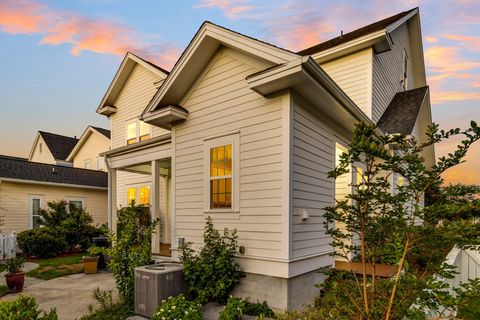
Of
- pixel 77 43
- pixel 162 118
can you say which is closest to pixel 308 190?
pixel 162 118

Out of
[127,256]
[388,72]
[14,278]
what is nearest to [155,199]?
[127,256]

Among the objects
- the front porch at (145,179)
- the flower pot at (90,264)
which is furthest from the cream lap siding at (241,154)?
the flower pot at (90,264)

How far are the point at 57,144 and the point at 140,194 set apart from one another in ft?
52.4

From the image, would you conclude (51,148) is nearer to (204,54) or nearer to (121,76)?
(121,76)

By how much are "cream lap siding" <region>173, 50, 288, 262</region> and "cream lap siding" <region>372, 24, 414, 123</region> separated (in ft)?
19.0

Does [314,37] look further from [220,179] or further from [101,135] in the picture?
[101,135]

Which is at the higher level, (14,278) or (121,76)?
(121,76)

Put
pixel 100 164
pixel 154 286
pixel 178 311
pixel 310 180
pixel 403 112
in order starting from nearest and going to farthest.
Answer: pixel 178 311 → pixel 154 286 → pixel 310 180 → pixel 403 112 → pixel 100 164

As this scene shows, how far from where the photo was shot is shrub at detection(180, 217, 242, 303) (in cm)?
552

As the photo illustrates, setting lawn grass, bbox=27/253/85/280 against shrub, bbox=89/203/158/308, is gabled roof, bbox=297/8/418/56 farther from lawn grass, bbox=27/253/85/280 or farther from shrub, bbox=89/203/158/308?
lawn grass, bbox=27/253/85/280

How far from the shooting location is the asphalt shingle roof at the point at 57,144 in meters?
24.4

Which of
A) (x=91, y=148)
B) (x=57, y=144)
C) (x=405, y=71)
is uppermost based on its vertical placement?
(x=405, y=71)

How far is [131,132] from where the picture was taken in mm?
14242

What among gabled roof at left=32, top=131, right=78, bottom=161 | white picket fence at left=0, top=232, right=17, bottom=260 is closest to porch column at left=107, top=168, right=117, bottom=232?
white picket fence at left=0, top=232, right=17, bottom=260
